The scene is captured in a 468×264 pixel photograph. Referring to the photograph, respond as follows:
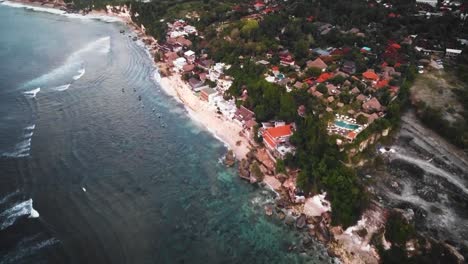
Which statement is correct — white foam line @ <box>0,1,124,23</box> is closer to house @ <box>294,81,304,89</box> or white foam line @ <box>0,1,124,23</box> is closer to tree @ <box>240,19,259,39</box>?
tree @ <box>240,19,259,39</box>

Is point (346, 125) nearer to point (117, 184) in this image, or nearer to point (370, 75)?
point (370, 75)

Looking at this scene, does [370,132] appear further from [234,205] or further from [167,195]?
[167,195]

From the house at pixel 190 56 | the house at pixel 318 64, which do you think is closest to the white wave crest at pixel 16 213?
the house at pixel 190 56

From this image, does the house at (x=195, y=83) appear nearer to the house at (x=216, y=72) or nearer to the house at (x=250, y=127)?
the house at (x=216, y=72)

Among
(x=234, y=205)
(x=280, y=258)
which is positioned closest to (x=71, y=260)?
(x=234, y=205)

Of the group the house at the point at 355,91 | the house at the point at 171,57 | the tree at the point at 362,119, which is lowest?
the tree at the point at 362,119
